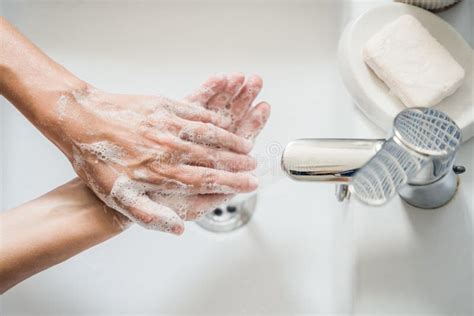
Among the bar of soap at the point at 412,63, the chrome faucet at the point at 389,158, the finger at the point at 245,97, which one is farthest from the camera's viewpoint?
the finger at the point at 245,97

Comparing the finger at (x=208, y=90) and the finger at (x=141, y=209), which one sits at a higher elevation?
the finger at (x=208, y=90)

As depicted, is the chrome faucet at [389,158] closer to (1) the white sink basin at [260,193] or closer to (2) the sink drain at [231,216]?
(1) the white sink basin at [260,193]

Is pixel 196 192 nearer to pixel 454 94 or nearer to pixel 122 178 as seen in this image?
pixel 122 178

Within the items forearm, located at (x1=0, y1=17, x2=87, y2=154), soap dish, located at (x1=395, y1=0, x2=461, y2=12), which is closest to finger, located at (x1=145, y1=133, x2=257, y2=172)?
forearm, located at (x1=0, y1=17, x2=87, y2=154)

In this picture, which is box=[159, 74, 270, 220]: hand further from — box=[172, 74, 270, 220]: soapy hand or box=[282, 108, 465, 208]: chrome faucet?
box=[282, 108, 465, 208]: chrome faucet

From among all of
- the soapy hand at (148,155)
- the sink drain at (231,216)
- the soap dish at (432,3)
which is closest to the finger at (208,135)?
the soapy hand at (148,155)

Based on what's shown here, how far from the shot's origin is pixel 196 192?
586mm

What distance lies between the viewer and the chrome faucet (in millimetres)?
402

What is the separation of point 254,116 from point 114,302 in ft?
0.96

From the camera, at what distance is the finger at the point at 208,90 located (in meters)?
0.62

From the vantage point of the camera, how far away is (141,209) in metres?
0.55

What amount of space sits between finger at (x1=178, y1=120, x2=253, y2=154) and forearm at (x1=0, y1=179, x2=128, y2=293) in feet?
0.40

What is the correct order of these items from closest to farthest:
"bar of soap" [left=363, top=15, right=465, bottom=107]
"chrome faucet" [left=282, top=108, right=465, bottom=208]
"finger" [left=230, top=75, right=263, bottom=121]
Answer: "chrome faucet" [left=282, top=108, right=465, bottom=208] < "bar of soap" [left=363, top=15, right=465, bottom=107] < "finger" [left=230, top=75, right=263, bottom=121]

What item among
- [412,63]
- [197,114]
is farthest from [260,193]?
[412,63]
